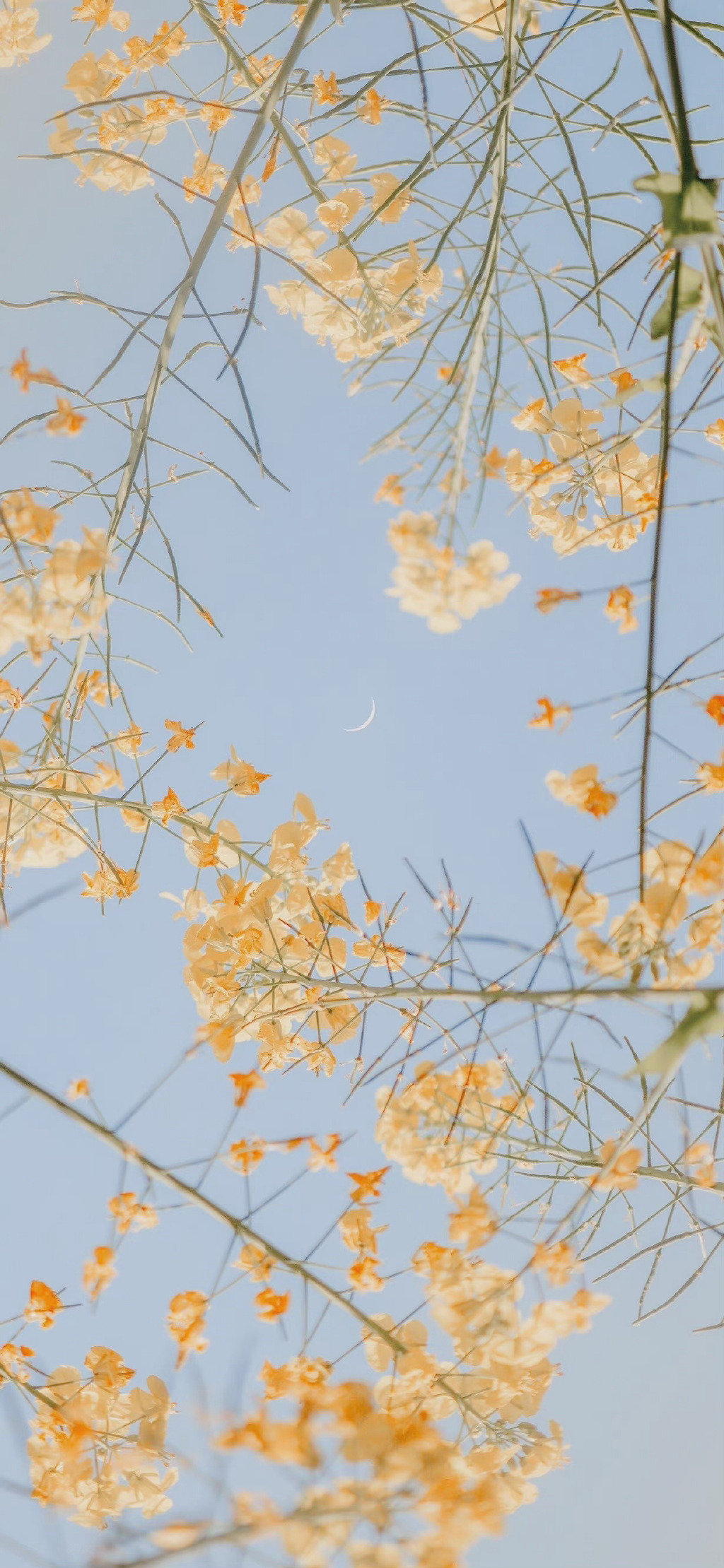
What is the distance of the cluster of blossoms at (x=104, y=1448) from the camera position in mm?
1088

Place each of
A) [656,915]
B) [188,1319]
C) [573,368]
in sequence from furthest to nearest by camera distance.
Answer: [573,368] < [188,1319] < [656,915]

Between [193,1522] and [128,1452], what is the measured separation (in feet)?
1.99

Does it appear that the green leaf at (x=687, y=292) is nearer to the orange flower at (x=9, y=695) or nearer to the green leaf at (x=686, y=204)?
the green leaf at (x=686, y=204)

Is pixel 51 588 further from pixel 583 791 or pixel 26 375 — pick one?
pixel 583 791

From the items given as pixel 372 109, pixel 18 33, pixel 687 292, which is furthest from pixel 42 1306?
pixel 18 33

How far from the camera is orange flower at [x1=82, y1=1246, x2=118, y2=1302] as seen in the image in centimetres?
102

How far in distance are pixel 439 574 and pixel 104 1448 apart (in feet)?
3.55

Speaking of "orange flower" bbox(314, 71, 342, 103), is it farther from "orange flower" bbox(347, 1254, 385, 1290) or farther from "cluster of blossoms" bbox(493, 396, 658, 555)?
"orange flower" bbox(347, 1254, 385, 1290)

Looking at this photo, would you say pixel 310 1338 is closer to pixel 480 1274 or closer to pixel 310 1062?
pixel 480 1274

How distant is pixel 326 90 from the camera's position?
47.4 inches

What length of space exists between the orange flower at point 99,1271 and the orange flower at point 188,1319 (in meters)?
0.08

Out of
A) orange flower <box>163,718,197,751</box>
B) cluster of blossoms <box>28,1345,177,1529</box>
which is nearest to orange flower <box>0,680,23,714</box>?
orange flower <box>163,718,197,751</box>

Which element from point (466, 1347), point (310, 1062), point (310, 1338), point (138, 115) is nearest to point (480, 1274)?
point (466, 1347)

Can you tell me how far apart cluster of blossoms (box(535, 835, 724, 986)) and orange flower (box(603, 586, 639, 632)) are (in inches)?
10.5
